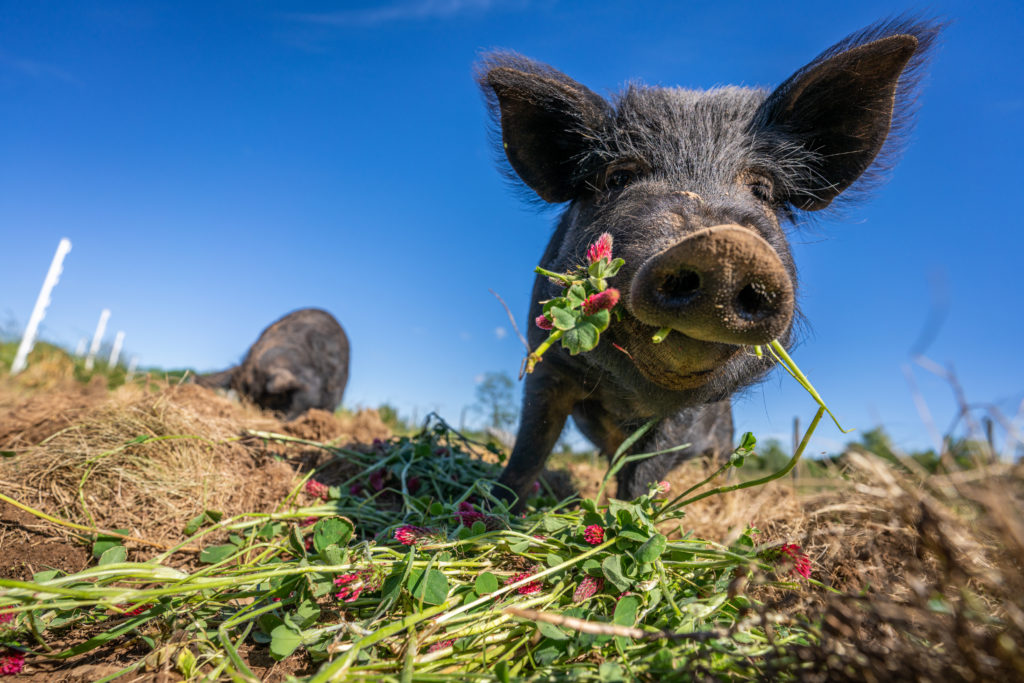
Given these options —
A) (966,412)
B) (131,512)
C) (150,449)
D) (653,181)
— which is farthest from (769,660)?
(150,449)

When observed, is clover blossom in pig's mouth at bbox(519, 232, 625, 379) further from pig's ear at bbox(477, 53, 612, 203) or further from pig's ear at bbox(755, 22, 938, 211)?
pig's ear at bbox(755, 22, 938, 211)

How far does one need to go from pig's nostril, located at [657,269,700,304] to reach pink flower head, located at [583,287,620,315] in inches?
8.9

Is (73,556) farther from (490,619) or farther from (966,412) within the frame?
(966,412)

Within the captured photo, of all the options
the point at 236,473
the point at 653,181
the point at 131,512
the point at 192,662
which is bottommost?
the point at 192,662

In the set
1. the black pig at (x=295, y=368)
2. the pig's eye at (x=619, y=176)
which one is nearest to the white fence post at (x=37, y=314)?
the black pig at (x=295, y=368)

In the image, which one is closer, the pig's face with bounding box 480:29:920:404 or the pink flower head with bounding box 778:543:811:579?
the pink flower head with bounding box 778:543:811:579

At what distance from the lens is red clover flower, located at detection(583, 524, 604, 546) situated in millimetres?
1854

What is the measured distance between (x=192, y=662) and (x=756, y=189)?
3.04 m

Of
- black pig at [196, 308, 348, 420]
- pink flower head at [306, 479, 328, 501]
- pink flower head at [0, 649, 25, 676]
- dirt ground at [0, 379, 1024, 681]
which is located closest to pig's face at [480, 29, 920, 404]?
dirt ground at [0, 379, 1024, 681]

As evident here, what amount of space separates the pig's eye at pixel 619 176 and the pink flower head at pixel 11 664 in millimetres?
2977

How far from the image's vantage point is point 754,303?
1746mm

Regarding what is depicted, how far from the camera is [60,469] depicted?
2.80 meters

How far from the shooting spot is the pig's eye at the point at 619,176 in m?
2.79

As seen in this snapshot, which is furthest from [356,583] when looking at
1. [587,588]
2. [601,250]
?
[601,250]
